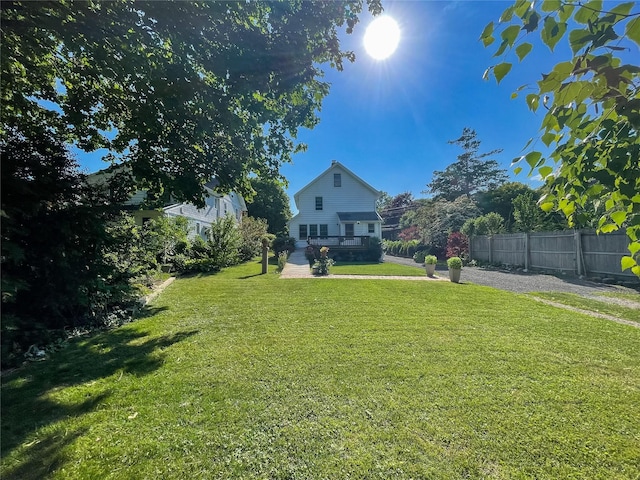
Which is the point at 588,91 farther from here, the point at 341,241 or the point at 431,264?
the point at 341,241

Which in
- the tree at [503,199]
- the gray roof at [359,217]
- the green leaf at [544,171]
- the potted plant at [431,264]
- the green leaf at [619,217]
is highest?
the tree at [503,199]

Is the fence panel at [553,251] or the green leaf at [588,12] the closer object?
the green leaf at [588,12]

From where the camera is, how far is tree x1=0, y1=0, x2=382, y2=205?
3.98 meters

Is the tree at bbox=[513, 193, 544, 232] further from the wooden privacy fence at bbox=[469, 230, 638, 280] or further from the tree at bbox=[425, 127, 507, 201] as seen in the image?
the tree at bbox=[425, 127, 507, 201]

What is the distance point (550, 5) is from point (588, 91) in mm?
388

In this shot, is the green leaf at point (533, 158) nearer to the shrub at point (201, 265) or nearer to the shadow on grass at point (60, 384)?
the shadow on grass at point (60, 384)

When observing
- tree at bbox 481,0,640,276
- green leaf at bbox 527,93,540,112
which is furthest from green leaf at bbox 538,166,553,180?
green leaf at bbox 527,93,540,112

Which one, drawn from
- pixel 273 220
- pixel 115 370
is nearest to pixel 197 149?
pixel 115 370

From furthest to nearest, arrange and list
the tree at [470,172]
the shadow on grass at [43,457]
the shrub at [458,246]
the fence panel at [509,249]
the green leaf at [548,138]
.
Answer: the tree at [470,172], the shrub at [458,246], the fence panel at [509,249], the shadow on grass at [43,457], the green leaf at [548,138]

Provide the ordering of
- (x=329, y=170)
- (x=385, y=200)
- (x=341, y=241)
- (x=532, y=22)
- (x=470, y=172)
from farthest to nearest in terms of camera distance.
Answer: (x=385, y=200) → (x=470, y=172) → (x=329, y=170) → (x=341, y=241) → (x=532, y=22)

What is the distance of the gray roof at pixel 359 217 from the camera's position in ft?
78.7

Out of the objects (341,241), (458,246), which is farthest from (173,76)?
(458,246)

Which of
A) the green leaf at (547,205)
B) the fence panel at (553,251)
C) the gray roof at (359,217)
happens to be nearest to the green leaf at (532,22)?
the green leaf at (547,205)

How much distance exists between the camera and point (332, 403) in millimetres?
2893
